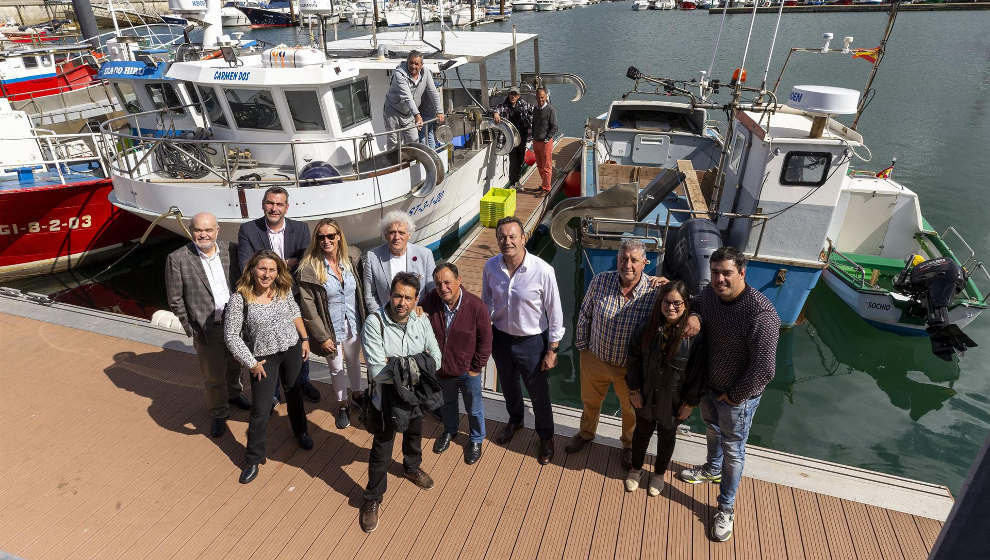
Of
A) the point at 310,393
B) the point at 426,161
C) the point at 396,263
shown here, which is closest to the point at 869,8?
the point at 426,161

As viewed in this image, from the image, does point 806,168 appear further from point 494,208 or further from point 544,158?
point 544,158

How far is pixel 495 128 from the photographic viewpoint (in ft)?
33.6

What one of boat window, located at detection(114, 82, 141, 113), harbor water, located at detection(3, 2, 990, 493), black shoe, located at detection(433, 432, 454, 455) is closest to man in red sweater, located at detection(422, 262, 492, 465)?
black shoe, located at detection(433, 432, 454, 455)

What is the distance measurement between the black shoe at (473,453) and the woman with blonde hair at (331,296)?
0.92 metres

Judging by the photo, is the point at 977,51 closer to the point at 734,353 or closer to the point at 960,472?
the point at 960,472

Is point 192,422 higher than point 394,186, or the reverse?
point 394,186

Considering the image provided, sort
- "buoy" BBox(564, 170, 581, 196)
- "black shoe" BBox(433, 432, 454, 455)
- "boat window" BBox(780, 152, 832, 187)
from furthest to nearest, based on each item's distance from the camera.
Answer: "buoy" BBox(564, 170, 581, 196) → "boat window" BBox(780, 152, 832, 187) → "black shoe" BBox(433, 432, 454, 455)

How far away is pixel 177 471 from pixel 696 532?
3.64 metres

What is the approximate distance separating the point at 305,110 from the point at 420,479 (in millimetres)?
6418

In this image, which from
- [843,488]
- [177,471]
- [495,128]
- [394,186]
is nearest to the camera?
[843,488]

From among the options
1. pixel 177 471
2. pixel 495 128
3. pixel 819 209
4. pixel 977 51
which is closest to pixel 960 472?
pixel 819 209

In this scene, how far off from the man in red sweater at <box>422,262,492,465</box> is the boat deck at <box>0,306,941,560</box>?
697mm

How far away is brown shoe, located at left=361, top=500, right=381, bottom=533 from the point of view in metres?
3.50

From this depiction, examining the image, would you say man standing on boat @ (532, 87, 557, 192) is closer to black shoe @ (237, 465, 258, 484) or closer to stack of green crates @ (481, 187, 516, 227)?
stack of green crates @ (481, 187, 516, 227)
